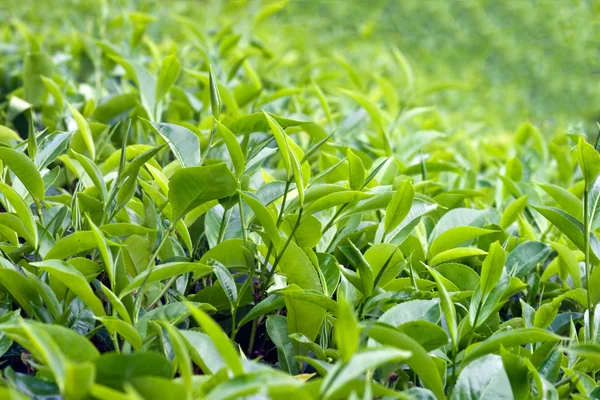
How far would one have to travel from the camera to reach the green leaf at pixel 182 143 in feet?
3.75

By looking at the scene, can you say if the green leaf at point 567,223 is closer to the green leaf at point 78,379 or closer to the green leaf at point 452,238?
the green leaf at point 452,238

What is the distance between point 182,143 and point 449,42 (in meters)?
4.41

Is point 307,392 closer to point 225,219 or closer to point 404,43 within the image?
point 225,219

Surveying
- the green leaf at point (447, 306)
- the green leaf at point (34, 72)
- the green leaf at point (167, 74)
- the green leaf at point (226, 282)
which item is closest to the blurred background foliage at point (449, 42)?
the green leaf at point (34, 72)

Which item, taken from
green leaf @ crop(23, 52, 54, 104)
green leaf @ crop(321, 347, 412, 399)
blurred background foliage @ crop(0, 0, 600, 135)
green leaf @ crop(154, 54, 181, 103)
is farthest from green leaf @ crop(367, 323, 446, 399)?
blurred background foliage @ crop(0, 0, 600, 135)

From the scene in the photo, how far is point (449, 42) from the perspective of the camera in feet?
17.0

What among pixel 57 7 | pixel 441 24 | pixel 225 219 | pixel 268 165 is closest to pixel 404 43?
pixel 441 24

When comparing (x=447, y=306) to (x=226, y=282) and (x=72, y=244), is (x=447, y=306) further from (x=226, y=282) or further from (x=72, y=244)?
(x=72, y=244)

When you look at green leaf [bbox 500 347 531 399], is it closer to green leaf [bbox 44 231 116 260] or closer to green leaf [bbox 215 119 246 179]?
green leaf [bbox 215 119 246 179]

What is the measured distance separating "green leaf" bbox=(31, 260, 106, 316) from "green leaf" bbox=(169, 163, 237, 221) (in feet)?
0.62

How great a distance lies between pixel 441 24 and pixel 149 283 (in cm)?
466

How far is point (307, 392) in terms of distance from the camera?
728 mm

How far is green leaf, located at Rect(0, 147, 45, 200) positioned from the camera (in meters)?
1.04

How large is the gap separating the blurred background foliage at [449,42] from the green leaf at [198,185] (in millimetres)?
2321
